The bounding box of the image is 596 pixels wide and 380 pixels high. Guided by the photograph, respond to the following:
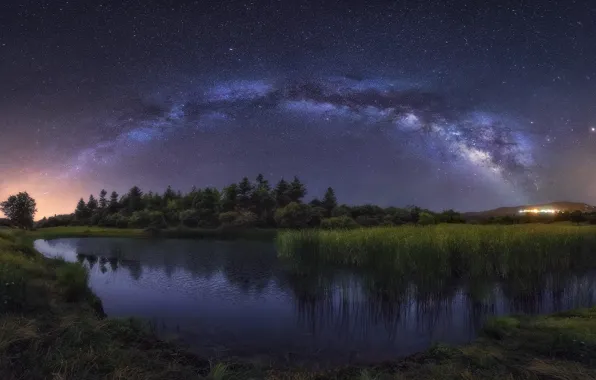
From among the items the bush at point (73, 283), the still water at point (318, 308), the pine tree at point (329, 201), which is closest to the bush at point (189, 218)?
the pine tree at point (329, 201)

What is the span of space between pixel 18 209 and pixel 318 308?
9351cm

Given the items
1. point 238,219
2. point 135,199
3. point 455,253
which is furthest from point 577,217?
point 135,199

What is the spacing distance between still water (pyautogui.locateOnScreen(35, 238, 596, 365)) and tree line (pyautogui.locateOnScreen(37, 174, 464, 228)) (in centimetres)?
4250

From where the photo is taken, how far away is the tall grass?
58.0ft

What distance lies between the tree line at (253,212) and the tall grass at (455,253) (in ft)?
122

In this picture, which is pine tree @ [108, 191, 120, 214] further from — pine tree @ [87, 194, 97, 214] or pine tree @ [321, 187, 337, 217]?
pine tree @ [321, 187, 337, 217]

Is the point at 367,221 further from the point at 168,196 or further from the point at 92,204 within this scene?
the point at 92,204

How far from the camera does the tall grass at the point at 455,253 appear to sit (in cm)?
1767

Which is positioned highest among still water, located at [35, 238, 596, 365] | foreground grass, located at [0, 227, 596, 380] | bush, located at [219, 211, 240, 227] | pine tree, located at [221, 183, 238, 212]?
pine tree, located at [221, 183, 238, 212]

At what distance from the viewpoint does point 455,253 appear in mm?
19984

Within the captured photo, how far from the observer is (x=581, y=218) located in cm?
5628

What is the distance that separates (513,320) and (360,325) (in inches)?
175

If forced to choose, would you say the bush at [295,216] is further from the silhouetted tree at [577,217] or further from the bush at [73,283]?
the bush at [73,283]

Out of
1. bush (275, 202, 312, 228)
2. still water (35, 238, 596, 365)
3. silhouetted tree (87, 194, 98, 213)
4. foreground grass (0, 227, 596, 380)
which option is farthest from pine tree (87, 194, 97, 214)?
foreground grass (0, 227, 596, 380)
